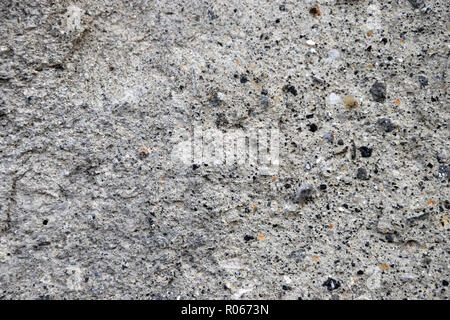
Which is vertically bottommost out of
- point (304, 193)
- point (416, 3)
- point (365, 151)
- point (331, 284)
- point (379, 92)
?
point (331, 284)

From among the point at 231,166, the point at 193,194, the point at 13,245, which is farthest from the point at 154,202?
the point at 13,245

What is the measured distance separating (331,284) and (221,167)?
16.2 inches

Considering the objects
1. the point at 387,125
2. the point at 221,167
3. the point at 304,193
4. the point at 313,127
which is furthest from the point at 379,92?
the point at 221,167

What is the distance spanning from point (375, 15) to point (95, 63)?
774 millimetres

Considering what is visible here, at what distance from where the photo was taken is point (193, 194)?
1.08 meters

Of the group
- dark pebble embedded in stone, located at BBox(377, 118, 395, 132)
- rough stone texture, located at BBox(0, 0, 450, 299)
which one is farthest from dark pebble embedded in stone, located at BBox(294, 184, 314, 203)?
dark pebble embedded in stone, located at BBox(377, 118, 395, 132)

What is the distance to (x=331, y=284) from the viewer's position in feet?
3.42

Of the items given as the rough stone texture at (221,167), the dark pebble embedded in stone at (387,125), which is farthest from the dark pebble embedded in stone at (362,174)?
the dark pebble embedded in stone at (387,125)

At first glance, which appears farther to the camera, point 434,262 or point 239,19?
point 239,19

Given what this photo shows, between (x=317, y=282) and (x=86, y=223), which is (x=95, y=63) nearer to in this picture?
(x=86, y=223)

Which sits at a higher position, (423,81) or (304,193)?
(423,81)

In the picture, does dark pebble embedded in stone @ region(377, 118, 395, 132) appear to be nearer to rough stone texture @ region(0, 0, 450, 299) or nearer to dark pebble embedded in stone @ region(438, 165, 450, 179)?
rough stone texture @ region(0, 0, 450, 299)

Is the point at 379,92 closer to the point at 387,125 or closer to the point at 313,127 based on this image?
the point at 387,125

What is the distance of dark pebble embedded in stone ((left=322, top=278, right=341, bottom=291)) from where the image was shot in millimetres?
1040
